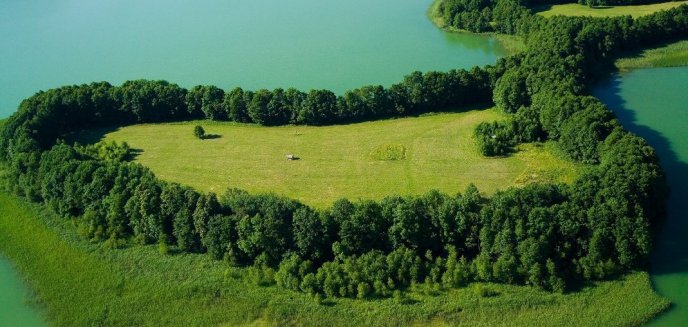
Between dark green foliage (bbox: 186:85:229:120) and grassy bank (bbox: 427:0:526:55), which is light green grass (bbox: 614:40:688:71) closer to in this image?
grassy bank (bbox: 427:0:526:55)

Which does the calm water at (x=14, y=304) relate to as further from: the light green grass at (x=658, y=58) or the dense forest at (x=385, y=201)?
the light green grass at (x=658, y=58)

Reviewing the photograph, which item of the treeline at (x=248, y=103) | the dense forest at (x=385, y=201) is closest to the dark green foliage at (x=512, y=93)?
the dense forest at (x=385, y=201)

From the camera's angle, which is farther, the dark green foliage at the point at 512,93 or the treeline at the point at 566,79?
the dark green foliage at the point at 512,93

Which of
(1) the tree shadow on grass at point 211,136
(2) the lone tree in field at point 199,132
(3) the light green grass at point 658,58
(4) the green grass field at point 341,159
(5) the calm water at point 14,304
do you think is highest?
(3) the light green grass at point 658,58

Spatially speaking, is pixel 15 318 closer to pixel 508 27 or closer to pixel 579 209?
pixel 579 209

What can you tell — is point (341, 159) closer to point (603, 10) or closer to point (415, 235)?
point (415, 235)

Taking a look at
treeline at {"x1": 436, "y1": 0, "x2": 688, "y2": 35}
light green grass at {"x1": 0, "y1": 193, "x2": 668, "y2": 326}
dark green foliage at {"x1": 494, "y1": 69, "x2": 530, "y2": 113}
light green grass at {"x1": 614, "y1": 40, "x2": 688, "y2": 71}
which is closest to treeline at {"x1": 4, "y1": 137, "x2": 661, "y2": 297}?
light green grass at {"x1": 0, "y1": 193, "x2": 668, "y2": 326}

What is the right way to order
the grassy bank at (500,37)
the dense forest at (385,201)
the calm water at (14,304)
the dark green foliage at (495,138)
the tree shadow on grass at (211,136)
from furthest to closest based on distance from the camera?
the grassy bank at (500,37) → the tree shadow on grass at (211,136) → the dark green foliage at (495,138) → the calm water at (14,304) → the dense forest at (385,201)
